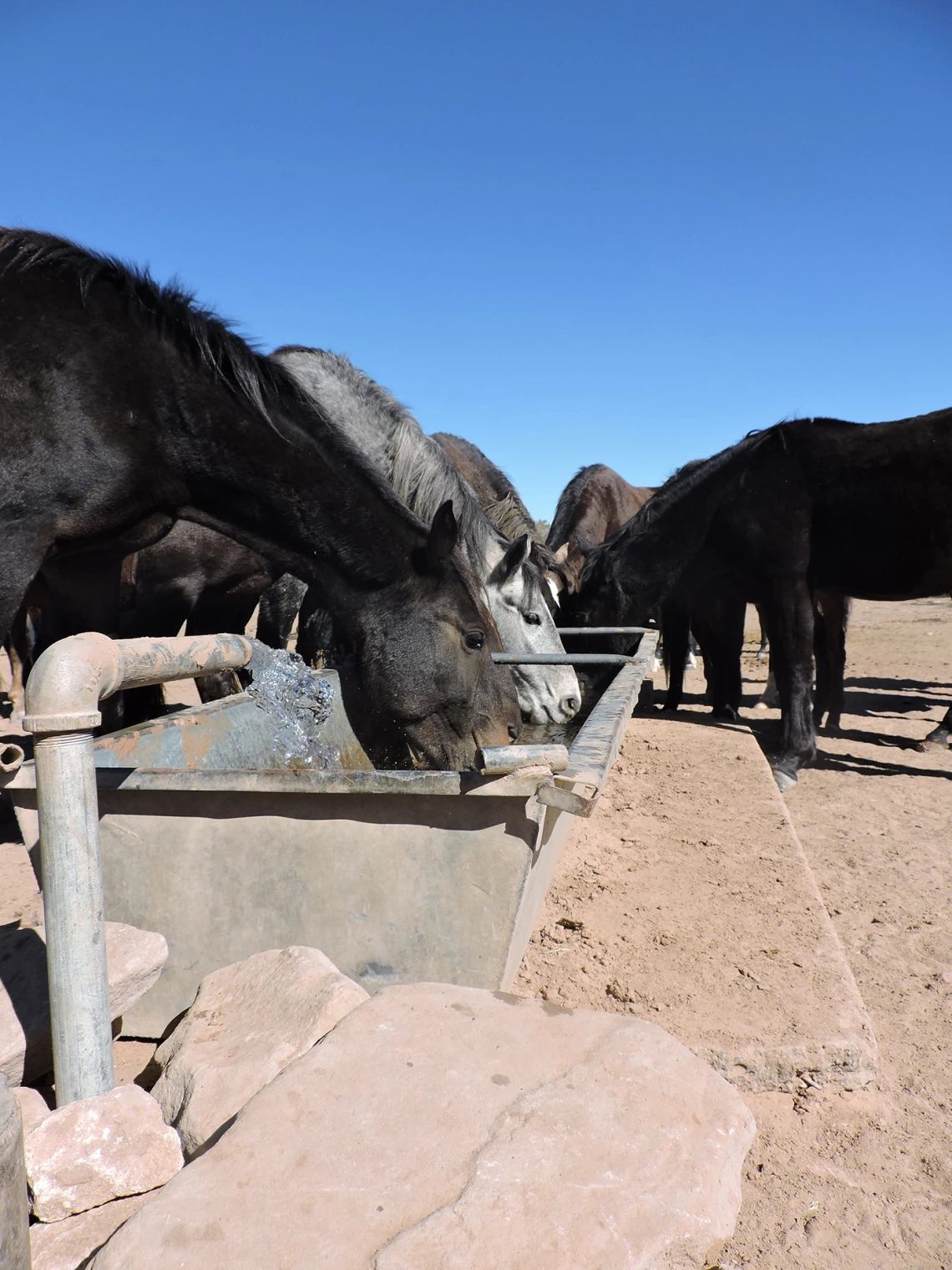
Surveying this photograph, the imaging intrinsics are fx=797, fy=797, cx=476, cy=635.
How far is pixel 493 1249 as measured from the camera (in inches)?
42.6

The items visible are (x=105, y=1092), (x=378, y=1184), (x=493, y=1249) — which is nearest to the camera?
(x=493, y=1249)

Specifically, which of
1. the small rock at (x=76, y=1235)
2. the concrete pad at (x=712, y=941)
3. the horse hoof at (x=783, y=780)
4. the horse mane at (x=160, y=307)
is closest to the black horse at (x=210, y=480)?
the horse mane at (x=160, y=307)

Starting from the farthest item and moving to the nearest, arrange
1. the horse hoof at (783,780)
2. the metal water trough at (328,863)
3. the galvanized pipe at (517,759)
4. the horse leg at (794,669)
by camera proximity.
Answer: the horse leg at (794,669) → the horse hoof at (783,780) → the metal water trough at (328,863) → the galvanized pipe at (517,759)

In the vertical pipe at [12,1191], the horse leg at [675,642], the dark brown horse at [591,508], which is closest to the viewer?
the vertical pipe at [12,1191]

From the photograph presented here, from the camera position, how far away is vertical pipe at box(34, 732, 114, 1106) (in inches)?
58.0

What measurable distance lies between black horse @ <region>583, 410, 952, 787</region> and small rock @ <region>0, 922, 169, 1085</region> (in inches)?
165

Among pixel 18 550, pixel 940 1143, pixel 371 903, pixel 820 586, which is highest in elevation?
pixel 18 550

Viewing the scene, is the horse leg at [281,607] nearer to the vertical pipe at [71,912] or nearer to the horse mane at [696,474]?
the horse mane at [696,474]

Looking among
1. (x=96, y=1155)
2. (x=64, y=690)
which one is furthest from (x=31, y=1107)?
(x=64, y=690)

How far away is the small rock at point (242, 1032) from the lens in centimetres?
148

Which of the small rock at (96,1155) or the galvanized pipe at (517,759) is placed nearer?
the small rock at (96,1155)

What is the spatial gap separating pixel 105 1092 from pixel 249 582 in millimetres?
3492

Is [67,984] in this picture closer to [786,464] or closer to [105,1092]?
[105,1092]

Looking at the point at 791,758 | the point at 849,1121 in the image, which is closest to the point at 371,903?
the point at 849,1121
